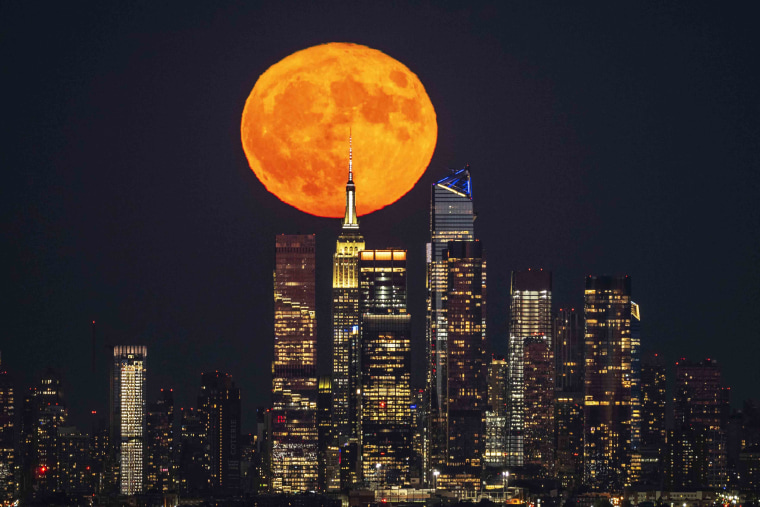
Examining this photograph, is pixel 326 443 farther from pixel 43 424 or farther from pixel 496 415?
pixel 43 424

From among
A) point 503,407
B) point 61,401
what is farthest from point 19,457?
point 503,407

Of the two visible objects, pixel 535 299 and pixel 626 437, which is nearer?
pixel 626 437

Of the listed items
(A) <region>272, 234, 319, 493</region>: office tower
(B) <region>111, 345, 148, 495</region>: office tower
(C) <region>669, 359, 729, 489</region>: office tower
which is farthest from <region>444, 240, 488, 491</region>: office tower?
(B) <region>111, 345, 148, 495</region>: office tower

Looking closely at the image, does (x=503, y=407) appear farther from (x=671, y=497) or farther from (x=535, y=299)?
(x=671, y=497)

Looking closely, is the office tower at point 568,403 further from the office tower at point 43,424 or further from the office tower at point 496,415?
the office tower at point 43,424

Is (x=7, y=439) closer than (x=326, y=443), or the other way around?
(x=7, y=439)

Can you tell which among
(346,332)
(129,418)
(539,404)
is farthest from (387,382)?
(129,418)
